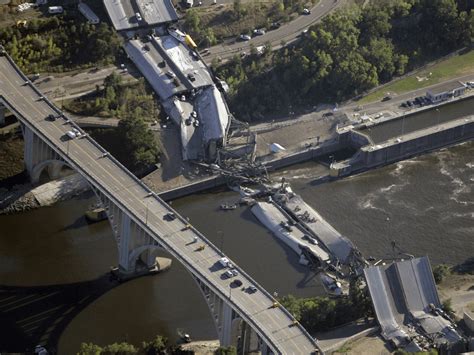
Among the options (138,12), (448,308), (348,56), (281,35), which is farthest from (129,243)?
(281,35)

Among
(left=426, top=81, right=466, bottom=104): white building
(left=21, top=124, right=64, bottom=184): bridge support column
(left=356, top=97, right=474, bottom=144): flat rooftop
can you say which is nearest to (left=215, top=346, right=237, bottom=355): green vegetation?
(left=21, top=124, right=64, bottom=184): bridge support column

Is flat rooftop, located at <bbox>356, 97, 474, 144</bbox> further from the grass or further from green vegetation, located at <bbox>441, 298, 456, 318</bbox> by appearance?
green vegetation, located at <bbox>441, 298, 456, 318</bbox>

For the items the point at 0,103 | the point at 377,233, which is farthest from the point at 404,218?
the point at 0,103

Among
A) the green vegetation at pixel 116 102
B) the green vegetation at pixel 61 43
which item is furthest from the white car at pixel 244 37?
the green vegetation at pixel 116 102

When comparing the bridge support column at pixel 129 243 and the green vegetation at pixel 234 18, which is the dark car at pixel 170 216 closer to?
the bridge support column at pixel 129 243

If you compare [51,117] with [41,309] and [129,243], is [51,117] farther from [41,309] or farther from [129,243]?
[41,309]
